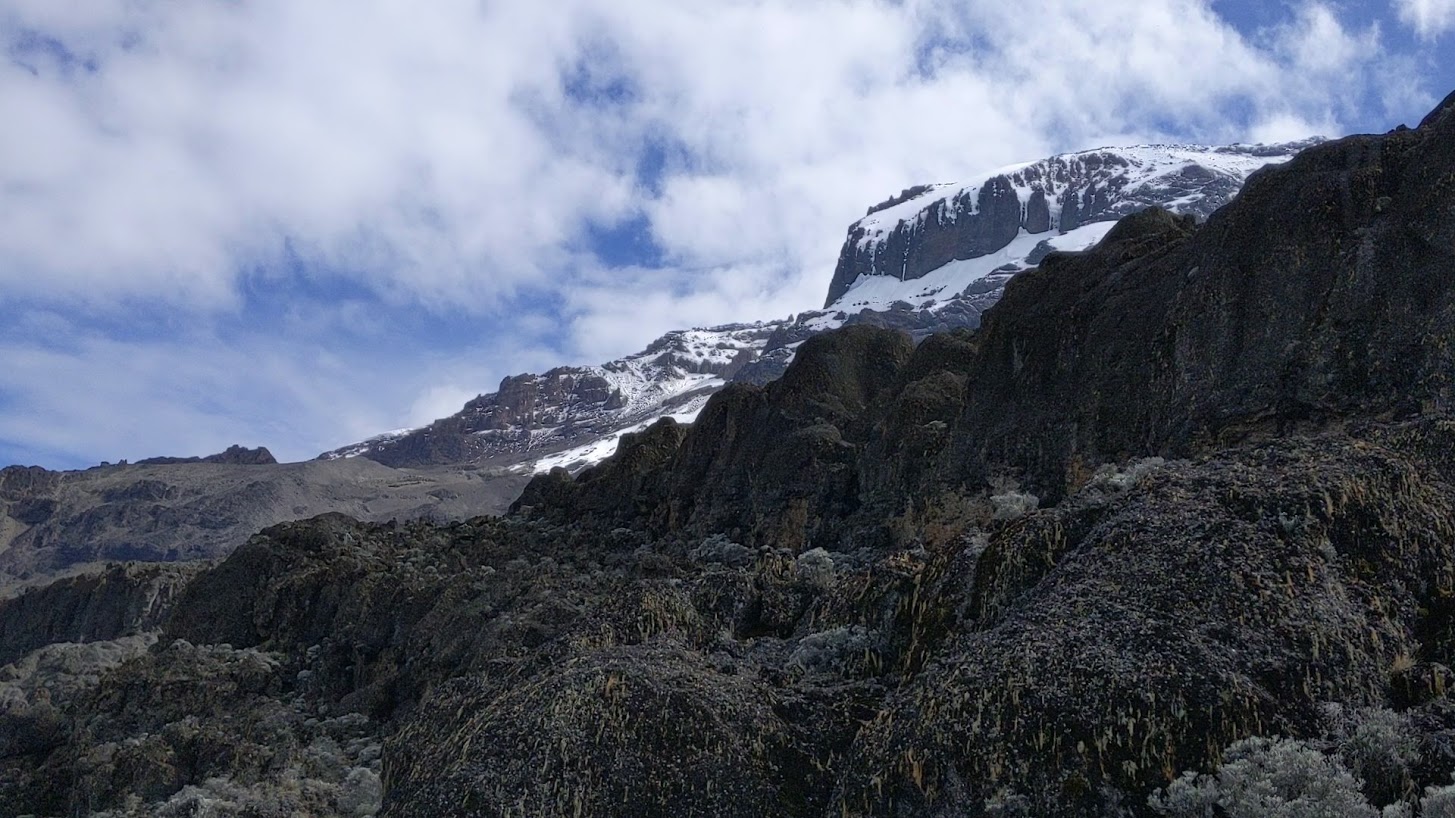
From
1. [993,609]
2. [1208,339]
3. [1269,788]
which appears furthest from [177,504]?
[1269,788]

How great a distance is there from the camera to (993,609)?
11.5m

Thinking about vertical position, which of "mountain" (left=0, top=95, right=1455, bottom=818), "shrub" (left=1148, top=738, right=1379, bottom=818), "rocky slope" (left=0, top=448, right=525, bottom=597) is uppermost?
"rocky slope" (left=0, top=448, right=525, bottom=597)

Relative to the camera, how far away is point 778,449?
3503 cm

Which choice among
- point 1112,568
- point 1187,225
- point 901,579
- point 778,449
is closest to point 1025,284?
point 1187,225

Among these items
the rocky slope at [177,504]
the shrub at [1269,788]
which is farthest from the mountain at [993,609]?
the rocky slope at [177,504]

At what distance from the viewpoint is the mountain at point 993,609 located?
9.02 metres

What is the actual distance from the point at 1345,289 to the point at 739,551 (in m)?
16.2

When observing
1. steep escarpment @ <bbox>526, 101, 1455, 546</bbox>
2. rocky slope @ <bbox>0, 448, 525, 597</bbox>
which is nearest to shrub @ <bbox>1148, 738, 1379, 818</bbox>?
steep escarpment @ <bbox>526, 101, 1455, 546</bbox>

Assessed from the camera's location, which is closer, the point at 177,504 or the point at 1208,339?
the point at 1208,339

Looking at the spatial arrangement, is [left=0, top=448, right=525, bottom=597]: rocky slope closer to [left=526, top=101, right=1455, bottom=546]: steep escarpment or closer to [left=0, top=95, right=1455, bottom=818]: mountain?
[left=0, top=95, right=1455, bottom=818]: mountain

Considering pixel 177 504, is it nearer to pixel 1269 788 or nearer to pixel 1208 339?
pixel 1208 339

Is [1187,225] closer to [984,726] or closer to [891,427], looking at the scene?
[891,427]

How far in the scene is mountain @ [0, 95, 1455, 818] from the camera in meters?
9.02

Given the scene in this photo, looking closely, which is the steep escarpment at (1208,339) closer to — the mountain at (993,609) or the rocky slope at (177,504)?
the mountain at (993,609)
